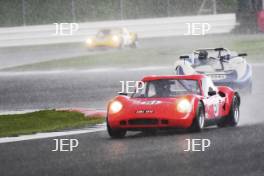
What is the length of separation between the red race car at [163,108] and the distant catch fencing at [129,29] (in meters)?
31.3

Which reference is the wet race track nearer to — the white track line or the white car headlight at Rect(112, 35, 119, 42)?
the white track line

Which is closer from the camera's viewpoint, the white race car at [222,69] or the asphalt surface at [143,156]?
the asphalt surface at [143,156]

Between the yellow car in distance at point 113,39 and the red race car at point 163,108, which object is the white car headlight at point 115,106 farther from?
the yellow car in distance at point 113,39

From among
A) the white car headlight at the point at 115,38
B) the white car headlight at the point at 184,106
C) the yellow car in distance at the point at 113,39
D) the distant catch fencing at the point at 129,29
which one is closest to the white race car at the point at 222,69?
the white car headlight at the point at 184,106

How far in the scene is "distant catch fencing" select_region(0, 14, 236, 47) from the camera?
165 ft

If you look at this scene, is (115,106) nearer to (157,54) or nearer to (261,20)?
(157,54)

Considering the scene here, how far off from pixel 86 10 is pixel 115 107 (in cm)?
4095

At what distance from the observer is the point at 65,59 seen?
47375mm

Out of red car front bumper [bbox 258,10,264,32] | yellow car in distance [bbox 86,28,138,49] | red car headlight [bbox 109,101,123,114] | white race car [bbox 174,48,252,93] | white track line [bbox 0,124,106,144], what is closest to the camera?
red car headlight [bbox 109,101,123,114]

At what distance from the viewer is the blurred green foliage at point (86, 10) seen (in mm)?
54500

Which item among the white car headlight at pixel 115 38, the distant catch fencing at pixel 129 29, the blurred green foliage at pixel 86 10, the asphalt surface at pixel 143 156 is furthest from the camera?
the blurred green foliage at pixel 86 10

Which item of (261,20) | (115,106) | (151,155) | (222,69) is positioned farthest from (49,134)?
(261,20)

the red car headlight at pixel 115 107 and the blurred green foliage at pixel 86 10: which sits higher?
the red car headlight at pixel 115 107

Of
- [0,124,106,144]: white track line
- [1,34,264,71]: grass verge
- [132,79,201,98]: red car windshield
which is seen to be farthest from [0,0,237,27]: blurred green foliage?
[132,79,201,98]: red car windshield
